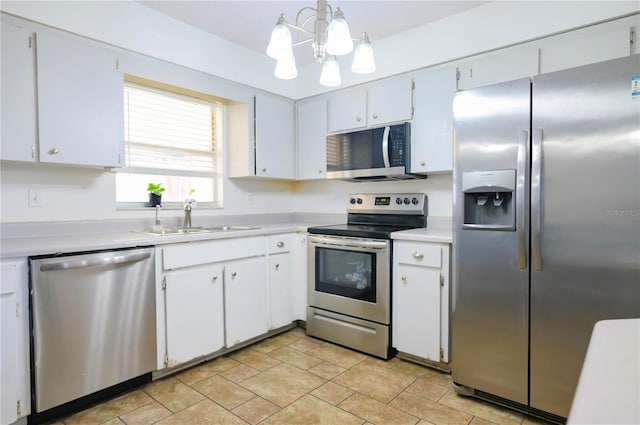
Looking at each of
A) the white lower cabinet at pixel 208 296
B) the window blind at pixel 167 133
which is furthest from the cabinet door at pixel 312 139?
the white lower cabinet at pixel 208 296

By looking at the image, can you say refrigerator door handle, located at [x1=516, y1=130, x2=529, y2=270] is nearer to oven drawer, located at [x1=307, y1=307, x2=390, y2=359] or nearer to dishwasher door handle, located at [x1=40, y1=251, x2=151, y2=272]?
oven drawer, located at [x1=307, y1=307, x2=390, y2=359]

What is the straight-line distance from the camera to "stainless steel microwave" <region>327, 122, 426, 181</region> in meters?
2.83

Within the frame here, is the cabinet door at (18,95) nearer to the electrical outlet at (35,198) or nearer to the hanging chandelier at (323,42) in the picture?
the electrical outlet at (35,198)

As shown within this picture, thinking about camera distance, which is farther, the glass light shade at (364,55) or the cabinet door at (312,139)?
the cabinet door at (312,139)

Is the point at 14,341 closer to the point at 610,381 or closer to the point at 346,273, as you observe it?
the point at 346,273

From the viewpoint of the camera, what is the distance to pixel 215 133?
3.31 metres

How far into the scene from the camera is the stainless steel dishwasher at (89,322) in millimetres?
1788

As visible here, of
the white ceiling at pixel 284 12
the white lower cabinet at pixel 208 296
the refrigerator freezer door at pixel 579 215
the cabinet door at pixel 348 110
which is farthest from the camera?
the cabinet door at pixel 348 110

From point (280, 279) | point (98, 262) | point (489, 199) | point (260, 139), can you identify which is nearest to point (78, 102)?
point (98, 262)

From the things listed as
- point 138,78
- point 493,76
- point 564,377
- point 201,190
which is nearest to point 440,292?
point 564,377

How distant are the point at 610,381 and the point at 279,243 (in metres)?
2.55

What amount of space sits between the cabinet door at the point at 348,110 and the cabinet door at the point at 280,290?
125 centimetres

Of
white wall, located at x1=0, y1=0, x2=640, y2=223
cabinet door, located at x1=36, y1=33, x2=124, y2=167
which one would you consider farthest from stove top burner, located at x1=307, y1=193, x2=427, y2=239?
cabinet door, located at x1=36, y1=33, x2=124, y2=167

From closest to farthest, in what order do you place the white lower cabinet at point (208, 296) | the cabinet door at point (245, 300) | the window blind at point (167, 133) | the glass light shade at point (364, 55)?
1. the glass light shade at point (364, 55)
2. the white lower cabinet at point (208, 296)
3. the cabinet door at point (245, 300)
4. the window blind at point (167, 133)
